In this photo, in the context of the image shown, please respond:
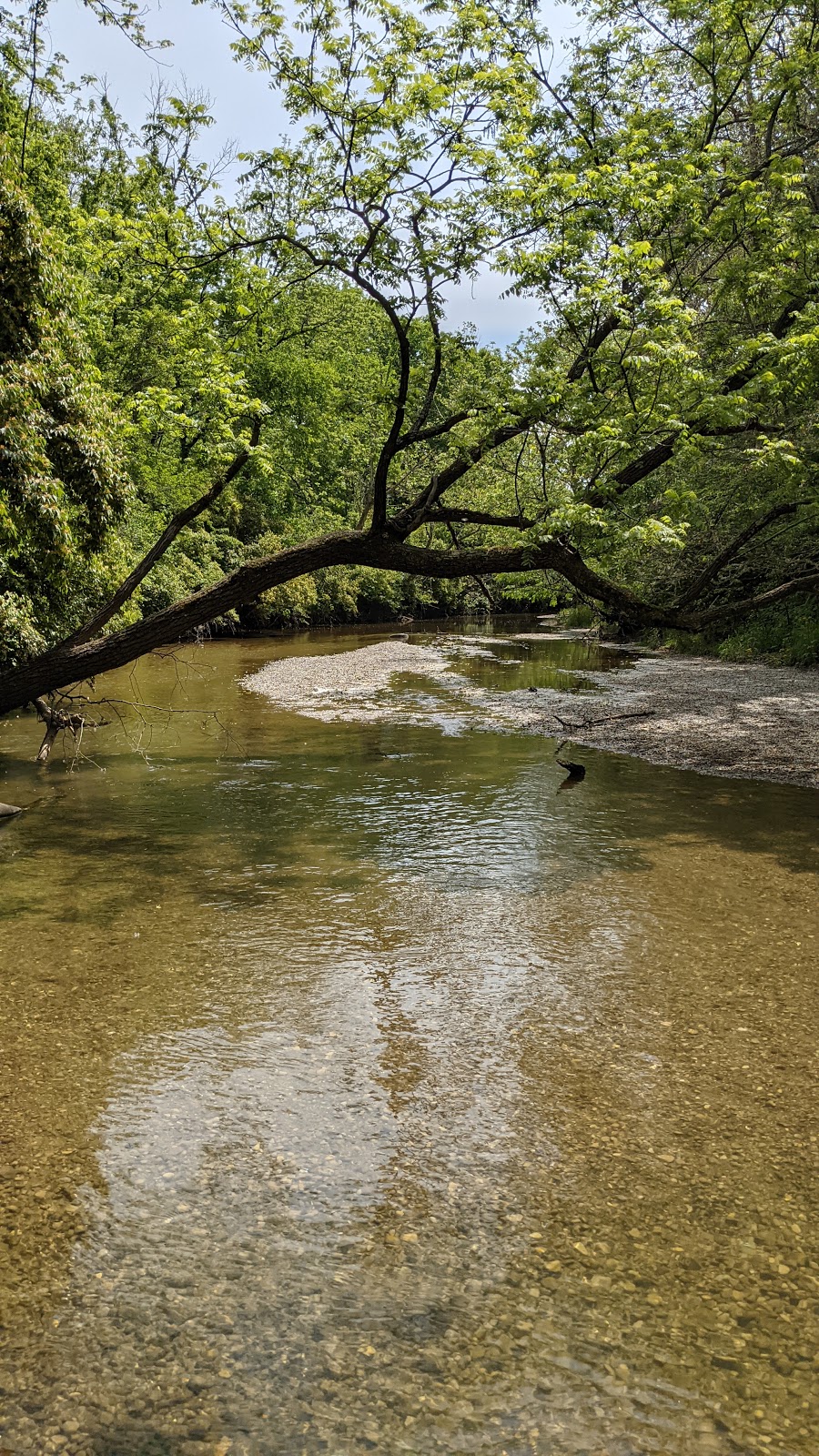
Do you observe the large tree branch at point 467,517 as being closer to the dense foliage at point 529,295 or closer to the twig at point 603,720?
the dense foliage at point 529,295

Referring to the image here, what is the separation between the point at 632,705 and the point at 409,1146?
58.7 ft

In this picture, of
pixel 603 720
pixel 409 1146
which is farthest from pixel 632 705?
pixel 409 1146

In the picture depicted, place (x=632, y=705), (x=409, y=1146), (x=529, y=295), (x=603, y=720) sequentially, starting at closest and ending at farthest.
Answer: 1. (x=409, y=1146)
2. (x=529, y=295)
3. (x=603, y=720)
4. (x=632, y=705)

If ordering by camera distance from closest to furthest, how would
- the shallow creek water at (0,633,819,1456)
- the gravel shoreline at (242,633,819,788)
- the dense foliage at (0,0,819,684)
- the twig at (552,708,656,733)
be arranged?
the shallow creek water at (0,633,819,1456) < the dense foliage at (0,0,819,684) < the gravel shoreline at (242,633,819,788) < the twig at (552,708,656,733)

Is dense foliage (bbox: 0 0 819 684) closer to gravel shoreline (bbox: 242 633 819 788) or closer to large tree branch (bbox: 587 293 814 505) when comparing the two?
large tree branch (bbox: 587 293 814 505)

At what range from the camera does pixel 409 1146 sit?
5371 millimetres

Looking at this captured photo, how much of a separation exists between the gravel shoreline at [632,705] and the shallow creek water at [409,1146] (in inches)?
208

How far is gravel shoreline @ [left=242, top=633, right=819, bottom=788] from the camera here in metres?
16.6

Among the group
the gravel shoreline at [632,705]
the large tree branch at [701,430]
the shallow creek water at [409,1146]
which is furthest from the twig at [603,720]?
the shallow creek water at [409,1146]

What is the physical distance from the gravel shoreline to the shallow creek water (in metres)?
5.28

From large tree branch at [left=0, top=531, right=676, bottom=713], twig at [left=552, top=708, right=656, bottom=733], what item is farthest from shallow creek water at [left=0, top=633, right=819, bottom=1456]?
twig at [left=552, top=708, right=656, bottom=733]

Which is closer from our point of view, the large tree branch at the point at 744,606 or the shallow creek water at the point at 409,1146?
the shallow creek water at the point at 409,1146

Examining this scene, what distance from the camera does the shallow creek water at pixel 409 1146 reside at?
364 cm

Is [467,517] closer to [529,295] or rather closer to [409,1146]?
[529,295]
